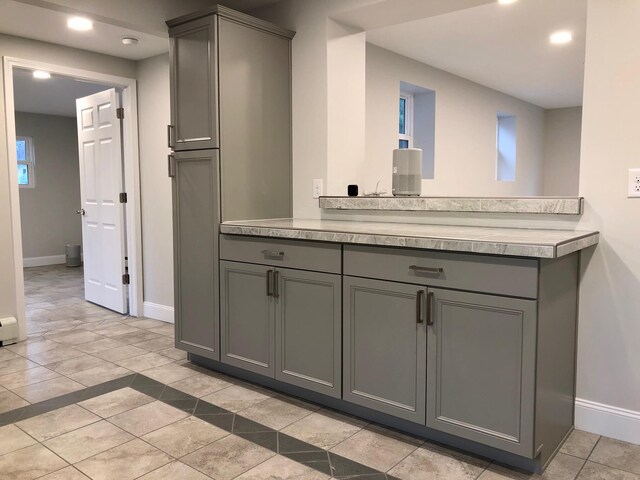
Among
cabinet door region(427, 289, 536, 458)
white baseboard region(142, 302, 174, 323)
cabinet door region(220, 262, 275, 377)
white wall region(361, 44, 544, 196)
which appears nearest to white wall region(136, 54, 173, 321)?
white baseboard region(142, 302, 174, 323)

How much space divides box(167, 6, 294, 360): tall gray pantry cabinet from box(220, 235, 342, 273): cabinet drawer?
157mm

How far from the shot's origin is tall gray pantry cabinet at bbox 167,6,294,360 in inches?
115

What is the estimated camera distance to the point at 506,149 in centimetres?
715

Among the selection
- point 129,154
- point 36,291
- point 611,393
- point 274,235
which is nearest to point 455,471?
point 611,393

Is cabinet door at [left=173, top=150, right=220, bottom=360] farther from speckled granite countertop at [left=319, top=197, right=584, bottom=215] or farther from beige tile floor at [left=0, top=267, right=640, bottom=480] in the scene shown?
speckled granite countertop at [left=319, top=197, right=584, bottom=215]

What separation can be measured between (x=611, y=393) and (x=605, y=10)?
1654 mm

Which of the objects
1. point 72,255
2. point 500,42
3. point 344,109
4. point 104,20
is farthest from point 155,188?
point 72,255

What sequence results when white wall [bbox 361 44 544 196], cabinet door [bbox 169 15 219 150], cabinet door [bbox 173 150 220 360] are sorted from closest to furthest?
cabinet door [bbox 169 15 219 150], cabinet door [bbox 173 150 220 360], white wall [bbox 361 44 544 196]

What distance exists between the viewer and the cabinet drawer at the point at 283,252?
2463 millimetres

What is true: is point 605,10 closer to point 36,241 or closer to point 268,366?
point 268,366

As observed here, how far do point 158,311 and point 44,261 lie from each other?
441 cm

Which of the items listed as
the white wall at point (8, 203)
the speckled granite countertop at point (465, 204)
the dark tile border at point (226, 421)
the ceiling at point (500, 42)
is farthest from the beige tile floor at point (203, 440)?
the ceiling at point (500, 42)

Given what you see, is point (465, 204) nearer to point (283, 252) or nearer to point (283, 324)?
point (283, 252)

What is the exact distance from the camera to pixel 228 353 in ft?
9.81
